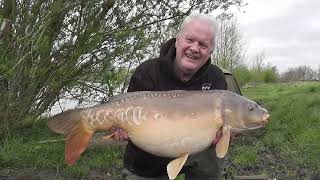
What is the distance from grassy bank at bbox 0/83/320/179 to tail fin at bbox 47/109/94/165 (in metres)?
2.77

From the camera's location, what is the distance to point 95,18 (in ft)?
23.2

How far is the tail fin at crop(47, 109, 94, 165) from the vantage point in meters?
3.52

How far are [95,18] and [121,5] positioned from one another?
68 centimetres

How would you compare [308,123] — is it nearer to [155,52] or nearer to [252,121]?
[155,52]

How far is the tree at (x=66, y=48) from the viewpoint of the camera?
6.25 m

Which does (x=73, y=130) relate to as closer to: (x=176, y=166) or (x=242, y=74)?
(x=176, y=166)

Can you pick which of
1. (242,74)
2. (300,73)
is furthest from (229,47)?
(300,73)

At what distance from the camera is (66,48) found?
22.8 feet

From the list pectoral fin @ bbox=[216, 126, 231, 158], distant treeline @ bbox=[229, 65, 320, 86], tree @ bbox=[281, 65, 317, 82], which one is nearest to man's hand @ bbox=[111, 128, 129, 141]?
pectoral fin @ bbox=[216, 126, 231, 158]

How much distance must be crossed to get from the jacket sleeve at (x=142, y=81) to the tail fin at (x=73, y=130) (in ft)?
2.00

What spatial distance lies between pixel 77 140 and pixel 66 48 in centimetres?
362

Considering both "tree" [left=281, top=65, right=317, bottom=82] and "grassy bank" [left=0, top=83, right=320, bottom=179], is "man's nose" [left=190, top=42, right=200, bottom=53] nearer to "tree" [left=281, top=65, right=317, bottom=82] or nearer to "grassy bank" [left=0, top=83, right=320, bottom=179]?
"grassy bank" [left=0, top=83, right=320, bottom=179]

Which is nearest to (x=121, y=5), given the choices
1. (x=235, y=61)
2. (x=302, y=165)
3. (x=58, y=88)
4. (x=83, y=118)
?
(x=58, y=88)

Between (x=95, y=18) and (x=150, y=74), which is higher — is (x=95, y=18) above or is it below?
above
